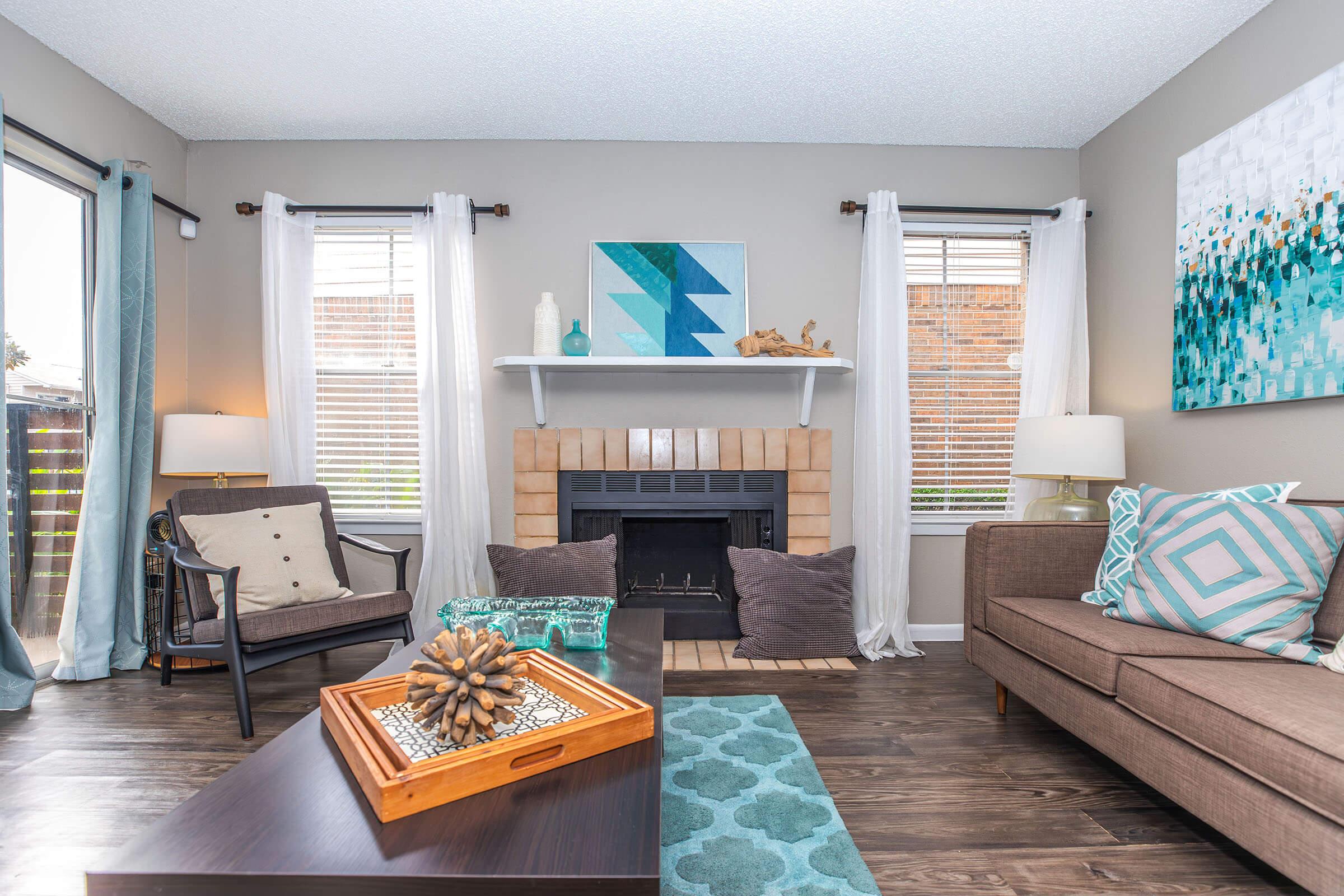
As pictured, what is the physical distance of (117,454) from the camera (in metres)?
2.92

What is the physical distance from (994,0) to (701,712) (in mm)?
2712

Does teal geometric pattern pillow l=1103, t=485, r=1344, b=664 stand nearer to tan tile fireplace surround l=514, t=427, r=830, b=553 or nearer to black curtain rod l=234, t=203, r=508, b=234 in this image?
tan tile fireplace surround l=514, t=427, r=830, b=553

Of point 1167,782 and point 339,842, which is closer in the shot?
point 339,842

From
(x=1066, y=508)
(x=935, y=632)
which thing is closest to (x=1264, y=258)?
(x=1066, y=508)

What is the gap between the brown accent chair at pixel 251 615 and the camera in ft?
7.70

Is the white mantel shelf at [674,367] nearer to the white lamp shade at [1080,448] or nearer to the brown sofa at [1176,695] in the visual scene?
the white lamp shade at [1080,448]

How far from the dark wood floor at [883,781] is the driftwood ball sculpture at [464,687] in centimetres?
94

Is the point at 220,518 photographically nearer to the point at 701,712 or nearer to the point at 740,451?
the point at 701,712

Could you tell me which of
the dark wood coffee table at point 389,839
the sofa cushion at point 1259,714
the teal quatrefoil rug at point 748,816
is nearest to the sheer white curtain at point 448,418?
the teal quatrefoil rug at point 748,816

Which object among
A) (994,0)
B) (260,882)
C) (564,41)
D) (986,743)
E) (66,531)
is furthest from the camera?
(66,531)

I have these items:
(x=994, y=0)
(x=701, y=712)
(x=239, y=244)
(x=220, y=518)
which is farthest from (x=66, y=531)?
(x=994, y=0)

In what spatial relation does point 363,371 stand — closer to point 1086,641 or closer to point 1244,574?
point 1086,641

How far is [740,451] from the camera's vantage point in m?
3.48

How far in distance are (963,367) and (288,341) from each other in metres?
3.37
